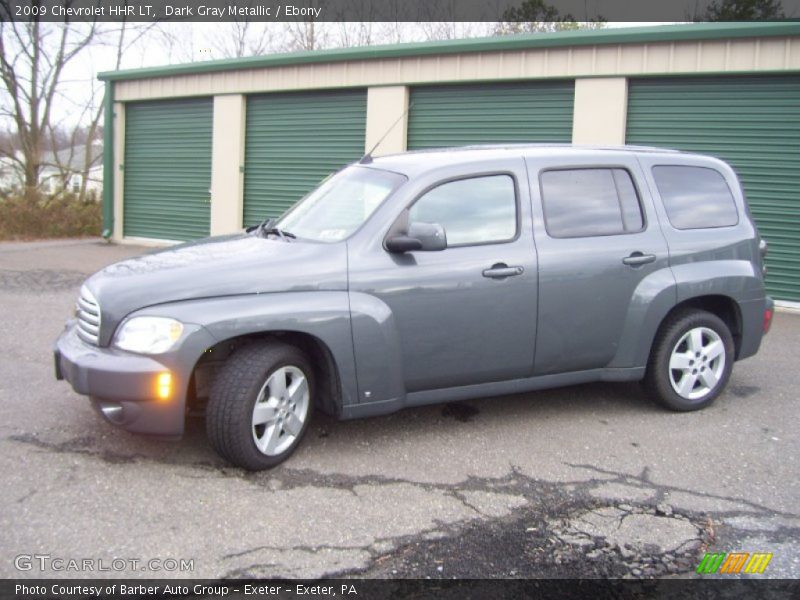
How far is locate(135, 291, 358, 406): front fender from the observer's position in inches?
164

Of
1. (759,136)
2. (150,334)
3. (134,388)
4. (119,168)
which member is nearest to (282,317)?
(150,334)

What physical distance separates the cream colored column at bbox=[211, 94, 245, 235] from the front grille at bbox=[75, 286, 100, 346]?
10.9 meters

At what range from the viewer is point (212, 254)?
15.4 feet

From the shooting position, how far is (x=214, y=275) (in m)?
4.32

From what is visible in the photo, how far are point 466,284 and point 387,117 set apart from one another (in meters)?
8.79

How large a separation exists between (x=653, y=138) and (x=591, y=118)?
89 cm

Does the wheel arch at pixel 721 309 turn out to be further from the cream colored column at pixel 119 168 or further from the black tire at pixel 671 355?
the cream colored column at pixel 119 168

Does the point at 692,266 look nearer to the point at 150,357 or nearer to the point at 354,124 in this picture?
the point at 150,357

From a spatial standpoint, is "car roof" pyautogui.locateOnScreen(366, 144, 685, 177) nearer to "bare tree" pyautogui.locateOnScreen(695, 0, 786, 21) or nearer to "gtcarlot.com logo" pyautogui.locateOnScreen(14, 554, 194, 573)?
"gtcarlot.com logo" pyautogui.locateOnScreen(14, 554, 194, 573)

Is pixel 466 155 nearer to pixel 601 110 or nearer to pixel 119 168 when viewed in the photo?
pixel 601 110

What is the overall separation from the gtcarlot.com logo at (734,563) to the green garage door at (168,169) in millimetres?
13944

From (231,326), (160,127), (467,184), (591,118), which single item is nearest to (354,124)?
(591,118)

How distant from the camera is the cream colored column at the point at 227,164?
50.2ft

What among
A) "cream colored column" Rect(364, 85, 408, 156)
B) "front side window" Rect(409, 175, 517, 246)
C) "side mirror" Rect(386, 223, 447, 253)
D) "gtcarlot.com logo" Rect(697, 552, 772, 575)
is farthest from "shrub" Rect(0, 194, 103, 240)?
"gtcarlot.com logo" Rect(697, 552, 772, 575)
